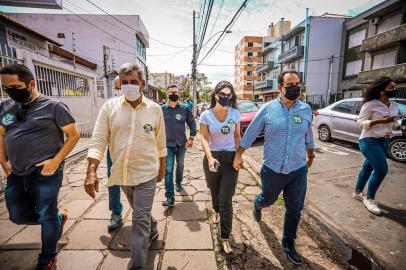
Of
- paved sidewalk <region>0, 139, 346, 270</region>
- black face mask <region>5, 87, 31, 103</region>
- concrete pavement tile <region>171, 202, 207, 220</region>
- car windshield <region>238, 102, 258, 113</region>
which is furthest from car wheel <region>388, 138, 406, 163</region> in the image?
black face mask <region>5, 87, 31, 103</region>

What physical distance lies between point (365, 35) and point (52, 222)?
28.7 metres

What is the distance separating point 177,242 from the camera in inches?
103

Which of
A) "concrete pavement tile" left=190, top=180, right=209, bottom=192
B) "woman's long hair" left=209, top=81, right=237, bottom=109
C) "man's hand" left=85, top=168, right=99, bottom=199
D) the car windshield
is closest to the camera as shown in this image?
"man's hand" left=85, top=168, right=99, bottom=199

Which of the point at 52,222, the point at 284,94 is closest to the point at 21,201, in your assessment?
the point at 52,222

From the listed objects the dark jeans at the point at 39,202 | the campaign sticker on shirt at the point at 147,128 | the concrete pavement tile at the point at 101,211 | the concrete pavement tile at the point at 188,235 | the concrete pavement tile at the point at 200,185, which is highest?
the campaign sticker on shirt at the point at 147,128

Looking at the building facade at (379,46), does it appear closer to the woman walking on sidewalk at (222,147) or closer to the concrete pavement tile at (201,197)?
the concrete pavement tile at (201,197)

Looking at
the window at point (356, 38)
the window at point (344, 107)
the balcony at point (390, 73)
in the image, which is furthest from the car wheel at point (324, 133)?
the window at point (356, 38)

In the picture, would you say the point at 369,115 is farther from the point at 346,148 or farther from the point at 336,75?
the point at 336,75

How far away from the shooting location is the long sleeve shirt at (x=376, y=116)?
10.6ft

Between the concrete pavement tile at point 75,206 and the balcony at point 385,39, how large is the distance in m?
22.7

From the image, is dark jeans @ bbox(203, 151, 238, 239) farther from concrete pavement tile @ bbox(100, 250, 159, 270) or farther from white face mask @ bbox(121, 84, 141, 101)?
white face mask @ bbox(121, 84, 141, 101)

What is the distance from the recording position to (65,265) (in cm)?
223

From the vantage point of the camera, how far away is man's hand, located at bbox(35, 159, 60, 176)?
200cm

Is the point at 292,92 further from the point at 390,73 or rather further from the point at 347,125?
the point at 390,73
